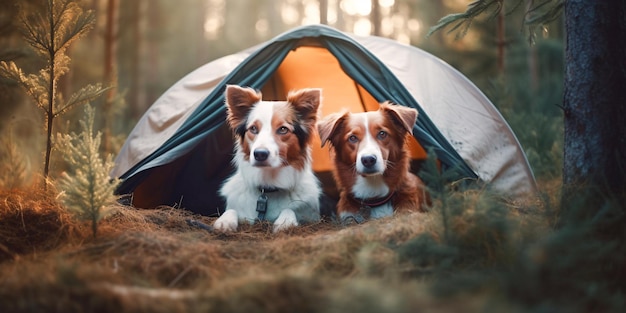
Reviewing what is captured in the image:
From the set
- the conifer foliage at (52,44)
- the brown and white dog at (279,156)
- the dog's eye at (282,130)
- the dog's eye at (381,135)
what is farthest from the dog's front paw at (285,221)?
the conifer foliage at (52,44)

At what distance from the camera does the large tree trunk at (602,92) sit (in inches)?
148

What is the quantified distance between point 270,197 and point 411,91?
1.80 m

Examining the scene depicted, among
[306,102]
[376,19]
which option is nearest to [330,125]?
[306,102]

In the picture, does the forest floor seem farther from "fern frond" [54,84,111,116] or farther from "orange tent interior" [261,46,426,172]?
"orange tent interior" [261,46,426,172]

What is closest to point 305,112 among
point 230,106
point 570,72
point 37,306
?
point 230,106

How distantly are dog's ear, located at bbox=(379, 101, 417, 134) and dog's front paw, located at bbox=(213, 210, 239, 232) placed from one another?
1715mm

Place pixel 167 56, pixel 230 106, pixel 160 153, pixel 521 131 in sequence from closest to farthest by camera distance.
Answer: pixel 230 106, pixel 160 153, pixel 521 131, pixel 167 56

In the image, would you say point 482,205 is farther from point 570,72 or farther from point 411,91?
point 411,91

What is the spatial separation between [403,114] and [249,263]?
84.6 inches

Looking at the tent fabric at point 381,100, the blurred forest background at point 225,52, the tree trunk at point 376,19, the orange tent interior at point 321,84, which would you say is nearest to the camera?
the tent fabric at point 381,100

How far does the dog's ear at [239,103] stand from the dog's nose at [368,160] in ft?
3.92

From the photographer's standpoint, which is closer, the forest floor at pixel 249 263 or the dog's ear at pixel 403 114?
the forest floor at pixel 249 263

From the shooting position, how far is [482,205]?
3.31 meters

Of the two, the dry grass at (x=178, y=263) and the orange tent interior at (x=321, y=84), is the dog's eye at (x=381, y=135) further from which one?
the orange tent interior at (x=321, y=84)
